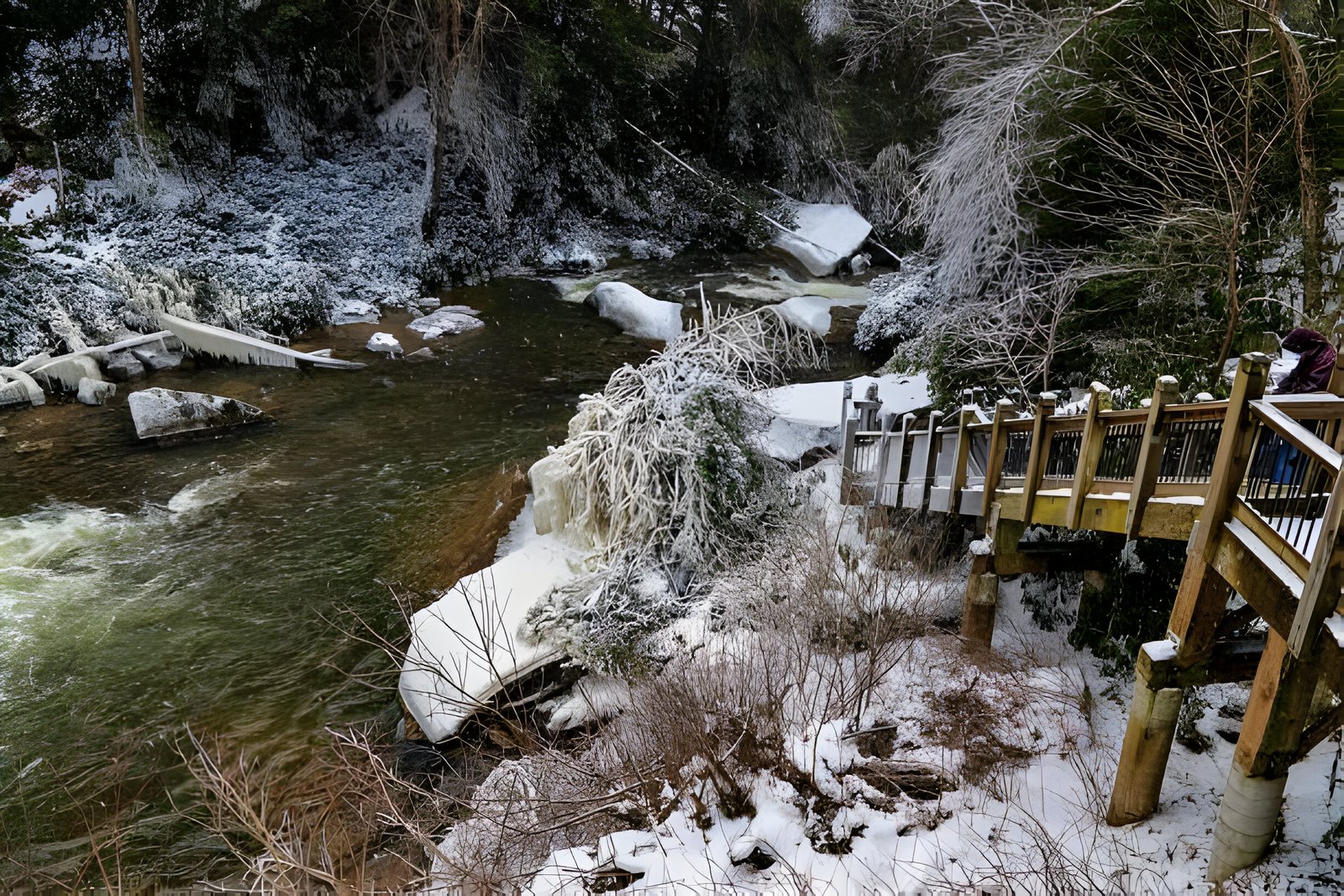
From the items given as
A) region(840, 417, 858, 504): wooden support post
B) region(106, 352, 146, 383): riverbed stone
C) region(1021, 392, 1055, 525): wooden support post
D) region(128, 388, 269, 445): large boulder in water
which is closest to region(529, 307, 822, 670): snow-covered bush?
region(840, 417, 858, 504): wooden support post

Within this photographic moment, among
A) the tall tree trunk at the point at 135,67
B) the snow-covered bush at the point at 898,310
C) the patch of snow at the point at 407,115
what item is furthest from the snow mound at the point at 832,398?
the tall tree trunk at the point at 135,67

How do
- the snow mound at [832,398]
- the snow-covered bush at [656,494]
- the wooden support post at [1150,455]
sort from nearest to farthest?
the wooden support post at [1150,455], the snow-covered bush at [656,494], the snow mound at [832,398]

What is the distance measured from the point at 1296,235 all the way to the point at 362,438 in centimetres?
1202

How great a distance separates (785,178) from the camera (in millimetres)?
22875

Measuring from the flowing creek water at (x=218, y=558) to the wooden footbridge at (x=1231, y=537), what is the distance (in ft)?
17.0

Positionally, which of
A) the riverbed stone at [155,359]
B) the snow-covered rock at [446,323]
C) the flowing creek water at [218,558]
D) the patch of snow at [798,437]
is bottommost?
the flowing creek water at [218,558]

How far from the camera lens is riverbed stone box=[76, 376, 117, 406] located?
1384 centimetres

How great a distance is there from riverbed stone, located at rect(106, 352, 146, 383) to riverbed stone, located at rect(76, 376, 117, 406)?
591mm

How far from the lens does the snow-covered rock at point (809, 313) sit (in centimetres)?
1667

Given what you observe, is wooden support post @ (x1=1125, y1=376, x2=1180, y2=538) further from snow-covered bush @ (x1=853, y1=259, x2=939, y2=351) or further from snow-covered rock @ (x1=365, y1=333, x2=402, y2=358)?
snow-covered rock @ (x1=365, y1=333, x2=402, y2=358)

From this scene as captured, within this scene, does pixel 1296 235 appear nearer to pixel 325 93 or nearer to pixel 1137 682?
pixel 1137 682

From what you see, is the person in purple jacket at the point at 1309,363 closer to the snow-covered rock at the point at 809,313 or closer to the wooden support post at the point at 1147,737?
the wooden support post at the point at 1147,737

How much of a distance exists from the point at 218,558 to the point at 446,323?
876cm

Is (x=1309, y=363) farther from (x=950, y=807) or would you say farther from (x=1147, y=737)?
(x=950, y=807)
